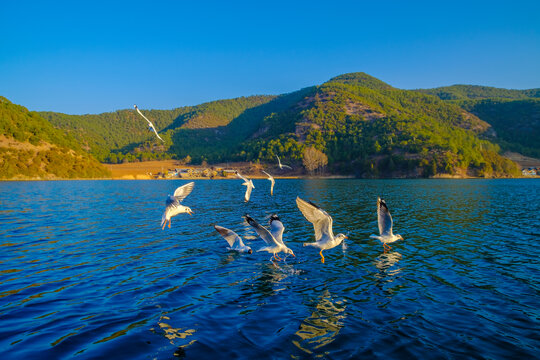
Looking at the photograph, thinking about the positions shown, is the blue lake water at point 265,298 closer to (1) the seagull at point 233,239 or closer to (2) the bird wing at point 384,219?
(1) the seagull at point 233,239

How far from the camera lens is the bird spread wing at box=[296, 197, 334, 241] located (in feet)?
36.6

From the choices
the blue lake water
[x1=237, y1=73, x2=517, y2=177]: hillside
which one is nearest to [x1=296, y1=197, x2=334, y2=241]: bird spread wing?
the blue lake water

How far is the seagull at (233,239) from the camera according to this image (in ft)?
49.5

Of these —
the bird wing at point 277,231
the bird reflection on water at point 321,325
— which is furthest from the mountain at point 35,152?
the bird reflection on water at point 321,325

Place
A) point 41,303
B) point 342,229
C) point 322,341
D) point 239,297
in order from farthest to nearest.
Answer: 1. point 342,229
2. point 239,297
3. point 41,303
4. point 322,341

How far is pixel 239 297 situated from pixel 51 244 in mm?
12321

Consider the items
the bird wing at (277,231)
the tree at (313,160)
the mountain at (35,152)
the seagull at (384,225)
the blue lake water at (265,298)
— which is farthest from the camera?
the tree at (313,160)

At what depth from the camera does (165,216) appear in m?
13.7

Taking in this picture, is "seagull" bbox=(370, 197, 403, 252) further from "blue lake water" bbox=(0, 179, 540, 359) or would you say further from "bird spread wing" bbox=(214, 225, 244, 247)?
"bird spread wing" bbox=(214, 225, 244, 247)

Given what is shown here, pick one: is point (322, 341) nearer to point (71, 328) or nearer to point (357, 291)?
point (357, 291)

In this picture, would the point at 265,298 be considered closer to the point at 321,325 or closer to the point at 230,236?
the point at 321,325

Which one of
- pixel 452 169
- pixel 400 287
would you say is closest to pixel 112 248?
pixel 400 287

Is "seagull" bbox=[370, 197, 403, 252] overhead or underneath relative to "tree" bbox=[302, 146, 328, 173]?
underneath

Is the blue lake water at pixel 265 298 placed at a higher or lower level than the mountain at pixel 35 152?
lower
